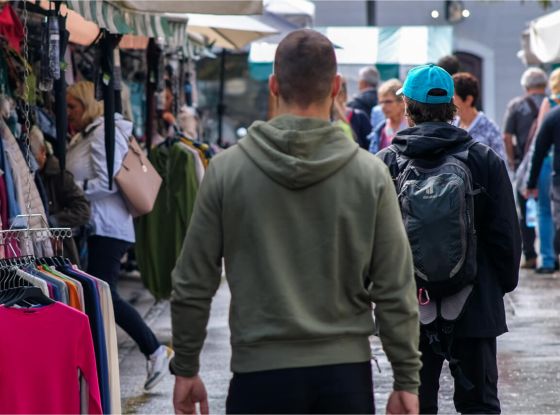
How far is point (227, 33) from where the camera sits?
12367 mm

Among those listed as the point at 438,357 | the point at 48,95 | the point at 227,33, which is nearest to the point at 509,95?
the point at 227,33

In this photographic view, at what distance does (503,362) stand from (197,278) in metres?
5.17

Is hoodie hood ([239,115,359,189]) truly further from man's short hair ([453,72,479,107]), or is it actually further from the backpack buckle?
man's short hair ([453,72,479,107])

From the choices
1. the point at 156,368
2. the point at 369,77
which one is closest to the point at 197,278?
the point at 156,368

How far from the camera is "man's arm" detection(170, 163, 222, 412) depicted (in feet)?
12.0

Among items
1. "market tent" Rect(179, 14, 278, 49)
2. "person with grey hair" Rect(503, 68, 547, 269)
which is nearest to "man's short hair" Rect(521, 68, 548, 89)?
"person with grey hair" Rect(503, 68, 547, 269)

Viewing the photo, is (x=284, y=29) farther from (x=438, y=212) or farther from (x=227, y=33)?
(x=438, y=212)

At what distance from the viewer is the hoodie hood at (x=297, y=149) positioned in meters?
3.58

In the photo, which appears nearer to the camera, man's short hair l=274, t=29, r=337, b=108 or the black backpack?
man's short hair l=274, t=29, r=337, b=108

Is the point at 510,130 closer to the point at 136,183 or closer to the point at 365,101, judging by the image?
the point at 365,101

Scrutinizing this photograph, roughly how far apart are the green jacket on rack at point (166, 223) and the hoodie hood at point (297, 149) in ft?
20.4

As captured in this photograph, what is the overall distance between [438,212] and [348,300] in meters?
1.25

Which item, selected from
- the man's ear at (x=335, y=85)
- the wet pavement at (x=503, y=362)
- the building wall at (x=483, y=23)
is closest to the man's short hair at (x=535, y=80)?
the wet pavement at (x=503, y=362)

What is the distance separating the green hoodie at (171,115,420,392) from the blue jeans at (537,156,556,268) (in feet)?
29.4
